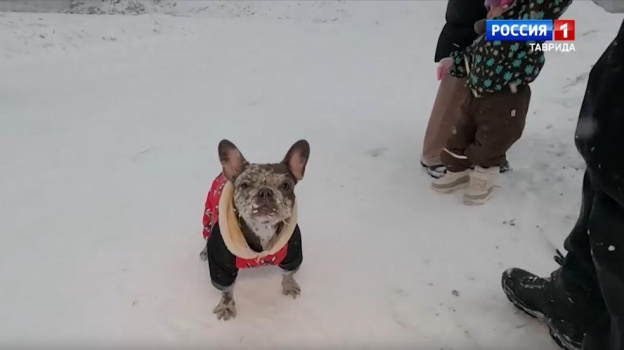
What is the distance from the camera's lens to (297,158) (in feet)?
8.86

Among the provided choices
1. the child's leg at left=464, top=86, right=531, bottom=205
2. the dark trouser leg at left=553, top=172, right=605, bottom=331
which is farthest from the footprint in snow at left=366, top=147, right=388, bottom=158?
the dark trouser leg at left=553, top=172, right=605, bottom=331

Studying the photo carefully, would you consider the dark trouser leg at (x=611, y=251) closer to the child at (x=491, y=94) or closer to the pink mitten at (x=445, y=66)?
the child at (x=491, y=94)

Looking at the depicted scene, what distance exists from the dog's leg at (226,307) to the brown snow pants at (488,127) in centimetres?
178

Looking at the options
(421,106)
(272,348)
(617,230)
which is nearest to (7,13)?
(421,106)

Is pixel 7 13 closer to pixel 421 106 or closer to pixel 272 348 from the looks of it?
pixel 421 106

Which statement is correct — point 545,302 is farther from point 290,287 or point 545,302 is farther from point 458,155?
point 458,155

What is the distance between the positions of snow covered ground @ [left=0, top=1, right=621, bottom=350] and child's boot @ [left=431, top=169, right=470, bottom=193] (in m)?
0.08

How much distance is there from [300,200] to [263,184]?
4.26 ft

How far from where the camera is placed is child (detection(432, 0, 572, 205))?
122 inches

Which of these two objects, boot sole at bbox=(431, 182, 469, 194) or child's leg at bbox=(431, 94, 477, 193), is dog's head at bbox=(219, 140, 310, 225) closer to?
child's leg at bbox=(431, 94, 477, 193)

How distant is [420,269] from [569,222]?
42.7 inches

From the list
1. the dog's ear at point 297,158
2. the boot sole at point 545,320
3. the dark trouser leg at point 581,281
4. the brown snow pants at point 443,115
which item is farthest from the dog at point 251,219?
the brown snow pants at point 443,115

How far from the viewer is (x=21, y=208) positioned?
374cm

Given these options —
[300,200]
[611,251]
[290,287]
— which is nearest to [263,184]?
[290,287]
